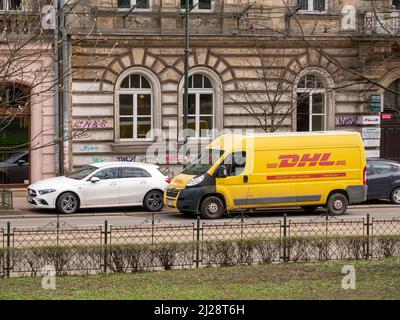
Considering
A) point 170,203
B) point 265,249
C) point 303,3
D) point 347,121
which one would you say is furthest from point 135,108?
point 265,249

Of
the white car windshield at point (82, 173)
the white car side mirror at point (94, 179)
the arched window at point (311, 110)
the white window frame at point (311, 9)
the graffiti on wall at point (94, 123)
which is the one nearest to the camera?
the white car side mirror at point (94, 179)

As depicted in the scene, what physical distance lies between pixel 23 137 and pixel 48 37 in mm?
6717

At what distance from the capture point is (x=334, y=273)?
48.7ft

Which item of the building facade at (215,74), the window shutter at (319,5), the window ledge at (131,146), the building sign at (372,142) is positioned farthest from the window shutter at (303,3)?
the window ledge at (131,146)

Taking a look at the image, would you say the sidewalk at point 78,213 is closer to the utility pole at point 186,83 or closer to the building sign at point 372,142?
the utility pole at point 186,83

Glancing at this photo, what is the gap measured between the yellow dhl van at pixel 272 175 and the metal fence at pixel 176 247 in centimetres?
669

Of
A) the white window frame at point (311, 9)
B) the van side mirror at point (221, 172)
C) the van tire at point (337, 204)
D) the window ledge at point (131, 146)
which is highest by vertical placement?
the white window frame at point (311, 9)

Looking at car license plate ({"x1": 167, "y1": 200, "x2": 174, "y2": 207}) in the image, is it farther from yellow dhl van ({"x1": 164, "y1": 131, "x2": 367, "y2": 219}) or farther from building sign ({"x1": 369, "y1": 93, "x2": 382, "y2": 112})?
building sign ({"x1": 369, "y1": 93, "x2": 382, "y2": 112})

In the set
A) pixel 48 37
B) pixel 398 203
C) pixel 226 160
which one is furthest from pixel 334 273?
pixel 398 203

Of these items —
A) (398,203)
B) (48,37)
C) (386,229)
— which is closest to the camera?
(386,229)

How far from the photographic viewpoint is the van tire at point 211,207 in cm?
2520

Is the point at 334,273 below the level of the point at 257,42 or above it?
below

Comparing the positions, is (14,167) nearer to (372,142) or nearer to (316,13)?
(316,13)
